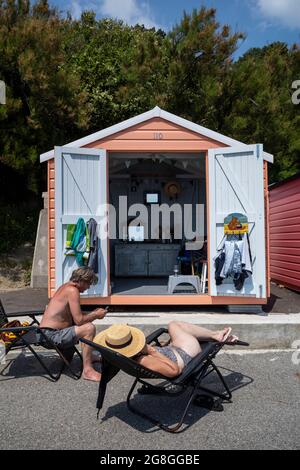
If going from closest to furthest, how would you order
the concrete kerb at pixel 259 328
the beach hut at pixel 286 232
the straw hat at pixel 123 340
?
the straw hat at pixel 123 340, the concrete kerb at pixel 259 328, the beach hut at pixel 286 232

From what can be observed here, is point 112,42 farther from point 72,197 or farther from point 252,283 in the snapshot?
point 252,283

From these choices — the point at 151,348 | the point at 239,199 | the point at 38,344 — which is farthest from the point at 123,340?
the point at 239,199

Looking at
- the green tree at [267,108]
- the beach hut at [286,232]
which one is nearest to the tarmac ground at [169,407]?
the beach hut at [286,232]

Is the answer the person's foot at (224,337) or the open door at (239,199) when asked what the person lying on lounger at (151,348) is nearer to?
the person's foot at (224,337)

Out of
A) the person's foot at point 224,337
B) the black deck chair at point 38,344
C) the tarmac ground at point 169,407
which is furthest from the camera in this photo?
the black deck chair at point 38,344

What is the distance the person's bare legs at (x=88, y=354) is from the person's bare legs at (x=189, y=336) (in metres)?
0.87

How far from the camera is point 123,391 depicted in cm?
391

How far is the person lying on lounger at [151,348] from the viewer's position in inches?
122

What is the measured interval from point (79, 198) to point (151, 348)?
3328 mm

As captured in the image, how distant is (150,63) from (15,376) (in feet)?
31.8

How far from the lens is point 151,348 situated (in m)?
Answer: 3.26

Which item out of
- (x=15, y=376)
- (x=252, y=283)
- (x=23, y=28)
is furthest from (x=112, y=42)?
(x=15, y=376)
